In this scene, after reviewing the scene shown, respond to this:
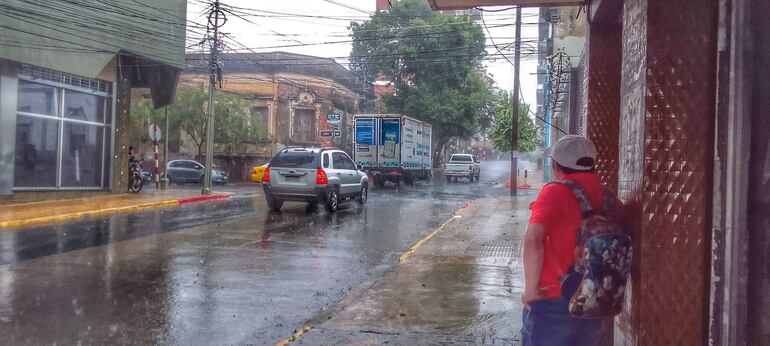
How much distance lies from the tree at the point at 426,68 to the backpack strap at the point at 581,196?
41.1 meters

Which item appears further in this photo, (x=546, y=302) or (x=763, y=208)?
(x=546, y=302)

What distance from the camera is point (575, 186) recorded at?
10.1 feet

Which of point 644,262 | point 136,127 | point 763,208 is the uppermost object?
point 136,127

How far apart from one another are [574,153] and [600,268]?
0.64 meters

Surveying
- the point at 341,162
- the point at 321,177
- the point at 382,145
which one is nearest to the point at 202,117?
the point at 382,145

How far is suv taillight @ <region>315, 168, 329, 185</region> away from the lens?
16.3 m

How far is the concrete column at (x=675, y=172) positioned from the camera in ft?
10.4

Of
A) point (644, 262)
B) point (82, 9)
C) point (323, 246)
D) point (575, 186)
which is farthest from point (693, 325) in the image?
point (82, 9)

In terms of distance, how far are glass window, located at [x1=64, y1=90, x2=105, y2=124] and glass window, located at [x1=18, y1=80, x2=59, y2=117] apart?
20.1 inches

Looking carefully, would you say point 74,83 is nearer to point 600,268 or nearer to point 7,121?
point 7,121

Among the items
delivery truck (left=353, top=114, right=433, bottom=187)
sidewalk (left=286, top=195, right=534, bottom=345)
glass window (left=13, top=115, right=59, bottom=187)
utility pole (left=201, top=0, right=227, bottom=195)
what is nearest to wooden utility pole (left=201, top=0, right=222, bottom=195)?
utility pole (left=201, top=0, right=227, bottom=195)

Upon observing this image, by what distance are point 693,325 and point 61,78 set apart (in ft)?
63.5

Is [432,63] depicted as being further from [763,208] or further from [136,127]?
[763,208]

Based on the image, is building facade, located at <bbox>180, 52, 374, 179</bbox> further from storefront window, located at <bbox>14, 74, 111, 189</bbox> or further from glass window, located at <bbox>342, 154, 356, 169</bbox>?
glass window, located at <bbox>342, 154, 356, 169</bbox>
